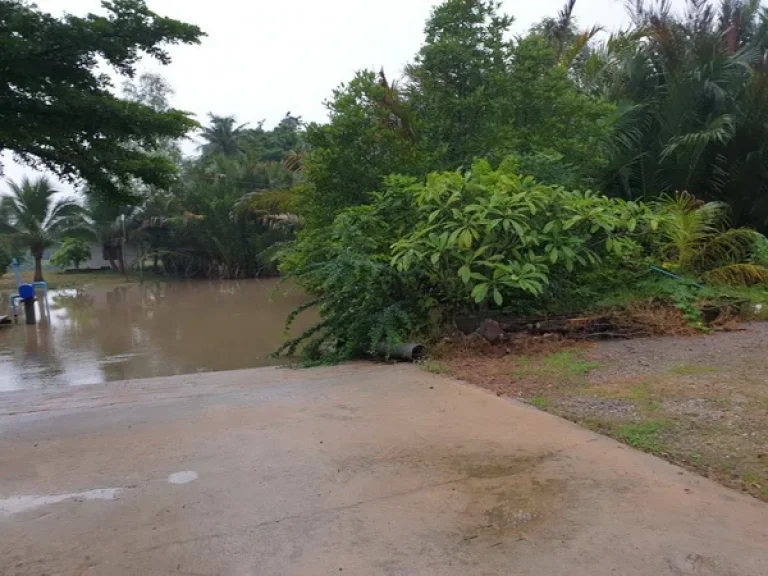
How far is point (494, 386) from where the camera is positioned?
5.72 m

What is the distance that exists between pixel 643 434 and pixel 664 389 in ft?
3.94

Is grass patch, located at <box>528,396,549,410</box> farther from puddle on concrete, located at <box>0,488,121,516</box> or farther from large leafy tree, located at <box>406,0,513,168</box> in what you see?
large leafy tree, located at <box>406,0,513,168</box>

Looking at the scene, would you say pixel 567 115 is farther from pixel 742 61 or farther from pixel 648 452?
pixel 648 452

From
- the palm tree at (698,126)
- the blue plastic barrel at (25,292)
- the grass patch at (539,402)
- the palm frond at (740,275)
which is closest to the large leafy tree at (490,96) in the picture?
the palm tree at (698,126)

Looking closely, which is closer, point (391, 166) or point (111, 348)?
point (391, 166)

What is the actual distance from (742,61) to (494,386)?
1209 cm

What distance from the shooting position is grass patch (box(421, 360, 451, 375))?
6526 mm

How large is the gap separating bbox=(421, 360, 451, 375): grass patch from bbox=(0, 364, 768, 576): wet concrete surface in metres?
1.37

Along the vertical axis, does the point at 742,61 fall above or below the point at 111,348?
above

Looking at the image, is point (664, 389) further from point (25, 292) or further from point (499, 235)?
point (25, 292)

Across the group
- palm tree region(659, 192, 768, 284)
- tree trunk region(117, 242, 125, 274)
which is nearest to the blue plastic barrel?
palm tree region(659, 192, 768, 284)

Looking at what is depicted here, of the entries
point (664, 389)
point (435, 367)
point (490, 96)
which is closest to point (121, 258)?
point (490, 96)

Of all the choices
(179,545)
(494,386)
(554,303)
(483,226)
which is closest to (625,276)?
(554,303)

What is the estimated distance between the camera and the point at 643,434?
405 centimetres
